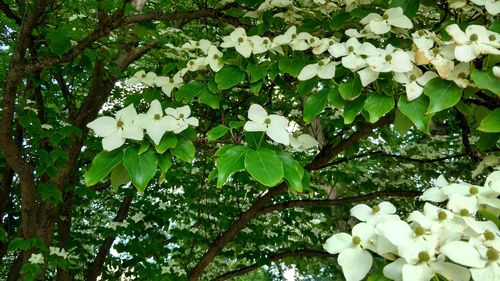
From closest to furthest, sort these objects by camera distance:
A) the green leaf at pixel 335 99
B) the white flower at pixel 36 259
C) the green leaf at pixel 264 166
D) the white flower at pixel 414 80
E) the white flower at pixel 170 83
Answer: the green leaf at pixel 264 166, the white flower at pixel 414 80, the green leaf at pixel 335 99, the white flower at pixel 170 83, the white flower at pixel 36 259

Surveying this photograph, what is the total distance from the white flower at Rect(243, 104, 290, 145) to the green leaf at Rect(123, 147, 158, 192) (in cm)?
22

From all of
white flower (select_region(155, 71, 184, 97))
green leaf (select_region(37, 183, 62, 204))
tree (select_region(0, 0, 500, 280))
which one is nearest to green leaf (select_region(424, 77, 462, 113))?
tree (select_region(0, 0, 500, 280))

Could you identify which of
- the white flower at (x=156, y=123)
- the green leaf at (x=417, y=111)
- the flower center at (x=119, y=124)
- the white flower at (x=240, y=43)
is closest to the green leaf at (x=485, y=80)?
the green leaf at (x=417, y=111)

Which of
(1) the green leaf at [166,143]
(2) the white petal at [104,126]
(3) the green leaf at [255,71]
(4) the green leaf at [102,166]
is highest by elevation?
(2) the white petal at [104,126]

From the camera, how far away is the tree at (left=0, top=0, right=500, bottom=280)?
1061 millimetres

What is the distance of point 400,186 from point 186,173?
1554 mm

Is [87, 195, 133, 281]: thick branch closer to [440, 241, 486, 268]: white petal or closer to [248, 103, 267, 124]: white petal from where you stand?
[248, 103, 267, 124]: white petal

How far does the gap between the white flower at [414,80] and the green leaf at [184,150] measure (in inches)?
18.8

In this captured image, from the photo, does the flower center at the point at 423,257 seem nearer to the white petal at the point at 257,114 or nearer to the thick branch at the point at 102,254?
the white petal at the point at 257,114

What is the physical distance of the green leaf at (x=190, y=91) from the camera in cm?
136

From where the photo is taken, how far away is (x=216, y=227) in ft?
12.4

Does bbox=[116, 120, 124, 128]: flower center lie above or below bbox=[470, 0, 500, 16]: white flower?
above

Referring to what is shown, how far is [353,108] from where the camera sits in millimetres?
1139

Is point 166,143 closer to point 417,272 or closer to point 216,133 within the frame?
point 216,133
